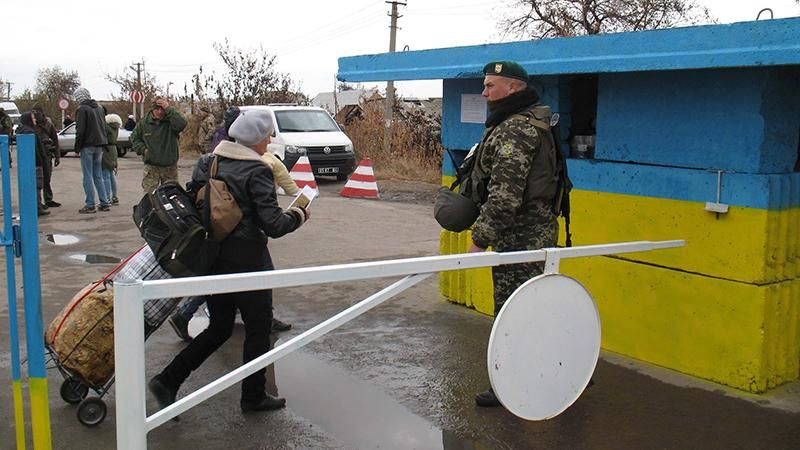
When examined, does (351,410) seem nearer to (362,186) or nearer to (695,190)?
(695,190)

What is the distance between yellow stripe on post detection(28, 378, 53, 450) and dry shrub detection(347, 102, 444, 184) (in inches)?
577

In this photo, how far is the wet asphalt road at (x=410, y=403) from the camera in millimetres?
3963

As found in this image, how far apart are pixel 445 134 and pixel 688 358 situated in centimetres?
269

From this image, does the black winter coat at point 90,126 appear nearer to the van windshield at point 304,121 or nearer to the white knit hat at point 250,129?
the van windshield at point 304,121

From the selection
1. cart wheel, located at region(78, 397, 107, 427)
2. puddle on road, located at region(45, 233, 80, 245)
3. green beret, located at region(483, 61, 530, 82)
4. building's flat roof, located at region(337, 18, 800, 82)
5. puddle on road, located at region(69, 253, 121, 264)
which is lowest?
cart wheel, located at region(78, 397, 107, 427)

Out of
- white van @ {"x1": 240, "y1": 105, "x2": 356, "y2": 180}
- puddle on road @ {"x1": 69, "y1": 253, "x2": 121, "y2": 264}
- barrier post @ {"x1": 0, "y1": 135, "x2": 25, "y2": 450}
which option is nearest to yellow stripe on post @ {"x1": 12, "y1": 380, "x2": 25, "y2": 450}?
barrier post @ {"x1": 0, "y1": 135, "x2": 25, "y2": 450}

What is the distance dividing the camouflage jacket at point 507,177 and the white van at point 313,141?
12698 millimetres

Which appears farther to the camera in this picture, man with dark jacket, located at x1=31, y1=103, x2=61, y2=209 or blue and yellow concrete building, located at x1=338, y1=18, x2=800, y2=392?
man with dark jacket, located at x1=31, y1=103, x2=61, y2=209

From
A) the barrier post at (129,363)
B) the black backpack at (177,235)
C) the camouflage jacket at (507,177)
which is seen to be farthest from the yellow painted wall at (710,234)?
the barrier post at (129,363)

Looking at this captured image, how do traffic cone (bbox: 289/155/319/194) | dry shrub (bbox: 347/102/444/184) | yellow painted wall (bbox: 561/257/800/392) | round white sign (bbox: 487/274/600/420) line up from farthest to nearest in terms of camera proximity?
dry shrub (bbox: 347/102/444/184) < traffic cone (bbox: 289/155/319/194) < yellow painted wall (bbox: 561/257/800/392) < round white sign (bbox: 487/274/600/420)

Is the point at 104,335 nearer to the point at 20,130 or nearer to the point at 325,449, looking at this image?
the point at 325,449

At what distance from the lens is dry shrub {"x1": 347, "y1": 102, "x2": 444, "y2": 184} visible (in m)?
19.0

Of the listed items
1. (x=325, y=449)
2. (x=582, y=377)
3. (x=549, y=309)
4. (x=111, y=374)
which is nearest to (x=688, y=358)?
(x=582, y=377)

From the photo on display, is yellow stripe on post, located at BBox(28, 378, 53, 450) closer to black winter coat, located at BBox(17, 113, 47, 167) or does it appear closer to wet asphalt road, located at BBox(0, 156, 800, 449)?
wet asphalt road, located at BBox(0, 156, 800, 449)
